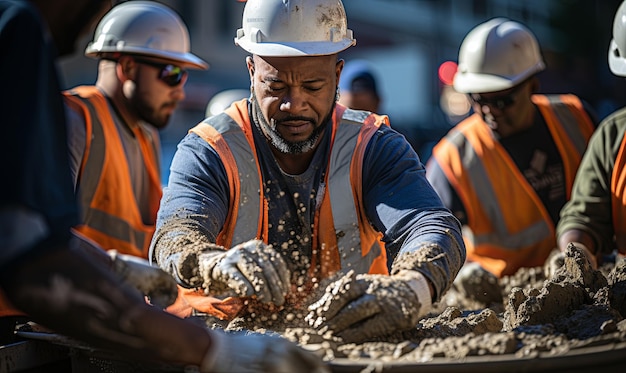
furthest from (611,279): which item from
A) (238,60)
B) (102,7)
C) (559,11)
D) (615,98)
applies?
(238,60)

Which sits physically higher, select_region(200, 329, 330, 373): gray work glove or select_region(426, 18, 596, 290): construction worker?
select_region(200, 329, 330, 373): gray work glove

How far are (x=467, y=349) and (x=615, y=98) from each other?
52.8 feet

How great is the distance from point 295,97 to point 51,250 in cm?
172

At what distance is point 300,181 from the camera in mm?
3732

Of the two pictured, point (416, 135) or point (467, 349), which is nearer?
point (467, 349)

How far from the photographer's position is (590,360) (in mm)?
2500

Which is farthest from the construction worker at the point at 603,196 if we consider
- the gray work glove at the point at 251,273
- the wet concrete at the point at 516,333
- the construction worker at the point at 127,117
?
the construction worker at the point at 127,117

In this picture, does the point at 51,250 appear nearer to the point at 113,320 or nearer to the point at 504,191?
the point at 113,320

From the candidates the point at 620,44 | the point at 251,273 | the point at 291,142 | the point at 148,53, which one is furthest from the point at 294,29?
the point at 148,53

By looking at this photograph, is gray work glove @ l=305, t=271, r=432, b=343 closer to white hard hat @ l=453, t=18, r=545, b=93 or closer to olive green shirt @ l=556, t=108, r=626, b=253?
olive green shirt @ l=556, t=108, r=626, b=253

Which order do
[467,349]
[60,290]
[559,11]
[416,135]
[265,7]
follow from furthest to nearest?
[559,11] < [416,135] < [265,7] < [467,349] < [60,290]

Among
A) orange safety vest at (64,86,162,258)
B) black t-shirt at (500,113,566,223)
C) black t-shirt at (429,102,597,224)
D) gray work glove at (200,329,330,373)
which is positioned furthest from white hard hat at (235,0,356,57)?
black t-shirt at (500,113,566,223)

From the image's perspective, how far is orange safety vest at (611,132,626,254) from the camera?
4.70 m

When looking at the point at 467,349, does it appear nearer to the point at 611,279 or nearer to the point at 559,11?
the point at 611,279
